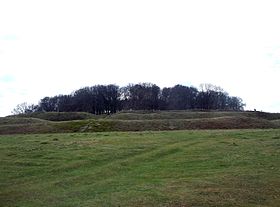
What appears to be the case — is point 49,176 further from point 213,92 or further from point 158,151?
point 213,92

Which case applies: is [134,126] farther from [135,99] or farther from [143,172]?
[135,99]

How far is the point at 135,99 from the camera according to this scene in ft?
515

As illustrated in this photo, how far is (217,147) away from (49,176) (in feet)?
45.6

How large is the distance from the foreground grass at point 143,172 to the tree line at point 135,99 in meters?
113

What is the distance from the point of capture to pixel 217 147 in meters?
34.1

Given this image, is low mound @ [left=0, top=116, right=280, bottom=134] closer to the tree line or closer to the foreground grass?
the foreground grass

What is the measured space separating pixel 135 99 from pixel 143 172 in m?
131

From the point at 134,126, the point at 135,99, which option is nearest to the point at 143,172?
the point at 134,126

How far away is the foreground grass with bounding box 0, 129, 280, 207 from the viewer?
20078 millimetres

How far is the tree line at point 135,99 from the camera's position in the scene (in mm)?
152750

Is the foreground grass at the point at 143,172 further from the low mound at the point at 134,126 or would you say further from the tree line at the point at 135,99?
the tree line at the point at 135,99

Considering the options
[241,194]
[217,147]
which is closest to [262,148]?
[217,147]

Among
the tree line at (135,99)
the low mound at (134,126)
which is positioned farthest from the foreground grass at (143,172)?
the tree line at (135,99)

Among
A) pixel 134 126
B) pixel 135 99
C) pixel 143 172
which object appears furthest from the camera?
pixel 135 99
